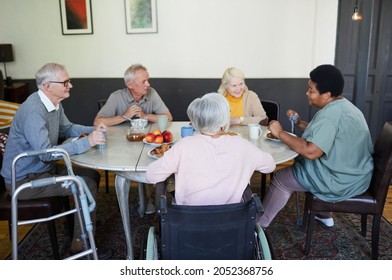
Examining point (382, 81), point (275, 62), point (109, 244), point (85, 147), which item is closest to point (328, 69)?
point (85, 147)

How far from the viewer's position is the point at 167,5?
4.35 m

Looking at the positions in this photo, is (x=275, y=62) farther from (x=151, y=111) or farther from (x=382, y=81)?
(x=151, y=111)

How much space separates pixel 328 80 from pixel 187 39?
2.58m

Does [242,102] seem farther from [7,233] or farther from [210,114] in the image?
[7,233]

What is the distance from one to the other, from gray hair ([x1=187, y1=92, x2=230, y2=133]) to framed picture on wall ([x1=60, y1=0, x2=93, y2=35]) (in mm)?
3367

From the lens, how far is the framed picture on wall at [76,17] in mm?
A: 4406

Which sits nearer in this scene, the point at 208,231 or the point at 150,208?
the point at 208,231

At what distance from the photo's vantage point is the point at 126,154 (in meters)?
2.12

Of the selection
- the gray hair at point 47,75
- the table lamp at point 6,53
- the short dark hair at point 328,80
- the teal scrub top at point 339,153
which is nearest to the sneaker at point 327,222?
the teal scrub top at point 339,153

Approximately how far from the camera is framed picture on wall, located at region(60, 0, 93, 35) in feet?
14.5

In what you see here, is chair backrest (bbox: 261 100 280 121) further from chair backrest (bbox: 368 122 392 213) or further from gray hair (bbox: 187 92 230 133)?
gray hair (bbox: 187 92 230 133)

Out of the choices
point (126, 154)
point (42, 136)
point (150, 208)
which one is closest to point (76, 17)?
point (150, 208)

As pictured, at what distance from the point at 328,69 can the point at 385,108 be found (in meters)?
2.80
